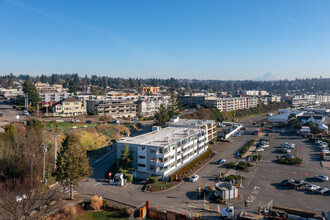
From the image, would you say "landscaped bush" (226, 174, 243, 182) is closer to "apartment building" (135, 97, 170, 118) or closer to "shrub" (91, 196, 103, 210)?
"shrub" (91, 196, 103, 210)

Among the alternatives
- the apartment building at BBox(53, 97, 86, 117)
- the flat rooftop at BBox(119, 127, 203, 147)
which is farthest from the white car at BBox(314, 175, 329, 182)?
the apartment building at BBox(53, 97, 86, 117)

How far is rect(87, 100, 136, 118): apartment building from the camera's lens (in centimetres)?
6831

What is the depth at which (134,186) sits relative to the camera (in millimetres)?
28766

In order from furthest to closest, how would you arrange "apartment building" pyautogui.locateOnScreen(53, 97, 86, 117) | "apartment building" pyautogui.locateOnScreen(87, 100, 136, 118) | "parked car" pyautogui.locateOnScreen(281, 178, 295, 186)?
"apartment building" pyautogui.locateOnScreen(87, 100, 136, 118), "apartment building" pyautogui.locateOnScreen(53, 97, 86, 117), "parked car" pyautogui.locateOnScreen(281, 178, 295, 186)

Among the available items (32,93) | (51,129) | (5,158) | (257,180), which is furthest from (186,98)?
(5,158)

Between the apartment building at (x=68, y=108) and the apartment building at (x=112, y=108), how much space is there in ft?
11.4

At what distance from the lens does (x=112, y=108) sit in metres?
70.3

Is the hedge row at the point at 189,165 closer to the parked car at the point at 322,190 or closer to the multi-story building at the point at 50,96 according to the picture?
the parked car at the point at 322,190

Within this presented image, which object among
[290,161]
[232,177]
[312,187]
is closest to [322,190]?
[312,187]

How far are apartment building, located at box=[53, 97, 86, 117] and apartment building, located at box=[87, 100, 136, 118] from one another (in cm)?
347

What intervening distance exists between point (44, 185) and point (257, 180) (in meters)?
24.6

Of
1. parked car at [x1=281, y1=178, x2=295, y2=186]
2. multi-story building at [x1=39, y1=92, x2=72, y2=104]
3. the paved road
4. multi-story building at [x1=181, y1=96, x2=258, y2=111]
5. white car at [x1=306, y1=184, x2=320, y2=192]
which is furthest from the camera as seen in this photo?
multi-story building at [x1=181, y1=96, x2=258, y2=111]

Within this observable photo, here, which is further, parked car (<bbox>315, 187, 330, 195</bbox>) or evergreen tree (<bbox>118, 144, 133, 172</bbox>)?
evergreen tree (<bbox>118, 144, 133, 172</bbox>)

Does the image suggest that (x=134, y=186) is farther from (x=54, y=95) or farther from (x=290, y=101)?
(x=290, y=101)
